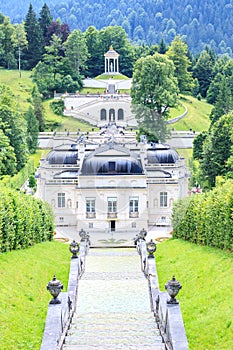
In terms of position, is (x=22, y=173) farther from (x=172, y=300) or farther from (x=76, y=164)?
(x=172, y=300)

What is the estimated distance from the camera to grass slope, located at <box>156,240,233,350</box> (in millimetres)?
11656

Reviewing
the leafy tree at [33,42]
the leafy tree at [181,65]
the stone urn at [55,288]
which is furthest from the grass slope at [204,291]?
the leafy tree at [33,42]

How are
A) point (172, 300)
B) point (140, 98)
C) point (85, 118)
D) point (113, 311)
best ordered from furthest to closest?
point (85, 118), point (140, 98), point (113, 311), point (172, 300)

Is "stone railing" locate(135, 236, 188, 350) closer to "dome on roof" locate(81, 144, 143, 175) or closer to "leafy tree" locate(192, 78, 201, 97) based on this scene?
"dome on roof" locate(81, 144, 143, 175)

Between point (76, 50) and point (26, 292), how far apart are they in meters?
74.3

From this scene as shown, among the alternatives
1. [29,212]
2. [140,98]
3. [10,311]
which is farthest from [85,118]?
[10,311]

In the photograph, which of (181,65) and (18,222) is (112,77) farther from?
(18,222)

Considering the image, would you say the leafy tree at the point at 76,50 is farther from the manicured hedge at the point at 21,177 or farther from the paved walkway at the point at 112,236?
the paved walkway at the point at 112,236

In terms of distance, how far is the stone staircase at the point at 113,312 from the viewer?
11.4 metres

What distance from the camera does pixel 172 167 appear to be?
41.6 meters

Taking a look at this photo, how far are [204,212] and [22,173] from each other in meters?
30.9

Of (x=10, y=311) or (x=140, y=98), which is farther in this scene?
(x=140, y=98)

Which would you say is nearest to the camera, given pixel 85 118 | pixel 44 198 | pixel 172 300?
pixel 172 300

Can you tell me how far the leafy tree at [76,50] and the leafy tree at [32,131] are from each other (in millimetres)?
23716
